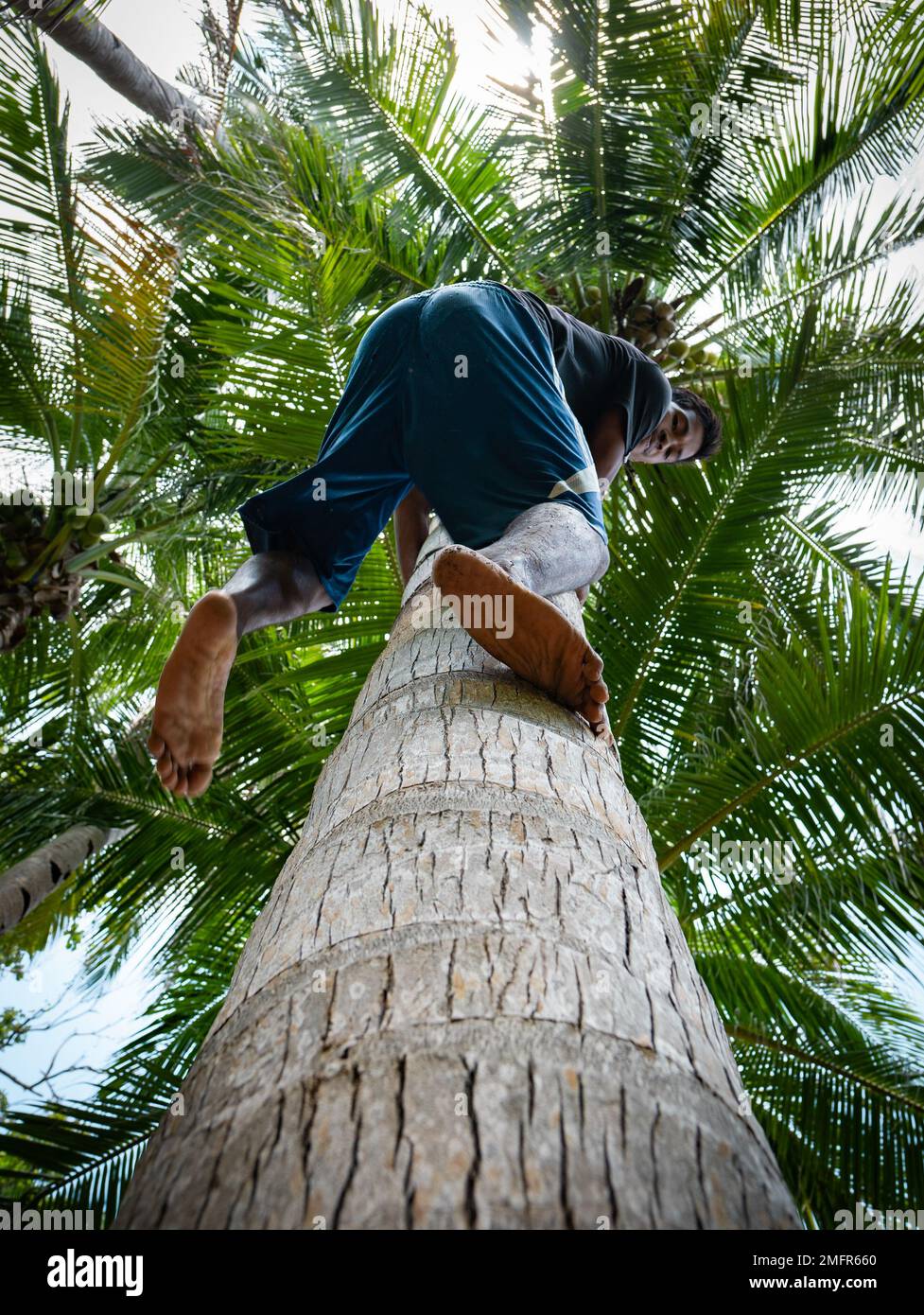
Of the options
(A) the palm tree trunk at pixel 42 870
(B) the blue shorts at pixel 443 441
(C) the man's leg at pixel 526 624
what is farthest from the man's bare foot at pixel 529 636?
(A) the palm tree trunk at pixel 42 870

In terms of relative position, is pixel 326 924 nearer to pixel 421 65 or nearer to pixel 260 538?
pixel 260 538

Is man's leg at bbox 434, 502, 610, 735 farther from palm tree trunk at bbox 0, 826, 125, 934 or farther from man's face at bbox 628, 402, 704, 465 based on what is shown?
palm tree trunk at bbox 0, 826, 125, 934

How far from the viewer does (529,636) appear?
1.75 meters

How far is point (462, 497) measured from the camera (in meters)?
2.30

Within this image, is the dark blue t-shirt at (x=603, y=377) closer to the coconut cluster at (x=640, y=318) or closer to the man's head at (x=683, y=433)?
the man's head at (x=683, y=433)

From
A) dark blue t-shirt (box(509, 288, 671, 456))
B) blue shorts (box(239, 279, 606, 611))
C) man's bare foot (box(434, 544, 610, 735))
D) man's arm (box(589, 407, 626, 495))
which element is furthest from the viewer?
man's arm (box(589, 407, 626, 495))

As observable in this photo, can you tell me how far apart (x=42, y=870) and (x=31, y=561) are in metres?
1.41

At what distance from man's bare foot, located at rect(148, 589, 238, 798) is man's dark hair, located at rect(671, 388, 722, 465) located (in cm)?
231

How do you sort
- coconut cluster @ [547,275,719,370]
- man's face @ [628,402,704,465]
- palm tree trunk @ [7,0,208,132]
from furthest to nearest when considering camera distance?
palm tree trunk @ [7,0,208,132] → coconut cluster @ [547,275,719,370] → man's face @ [628,402,704,465]

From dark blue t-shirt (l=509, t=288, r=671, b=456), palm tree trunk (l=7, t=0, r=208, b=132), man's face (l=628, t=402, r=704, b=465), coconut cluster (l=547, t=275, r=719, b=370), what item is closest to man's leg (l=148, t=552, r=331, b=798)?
dark blue t-shirt (l=509, t=288, r=671, b=456)

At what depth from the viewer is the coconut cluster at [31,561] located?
4.68 metres

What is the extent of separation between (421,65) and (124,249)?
6.13 ft

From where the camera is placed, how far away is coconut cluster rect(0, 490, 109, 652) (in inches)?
184

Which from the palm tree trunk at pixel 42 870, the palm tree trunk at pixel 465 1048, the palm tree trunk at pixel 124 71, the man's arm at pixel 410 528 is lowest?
the palm tree trunk at pixel 465 1048
